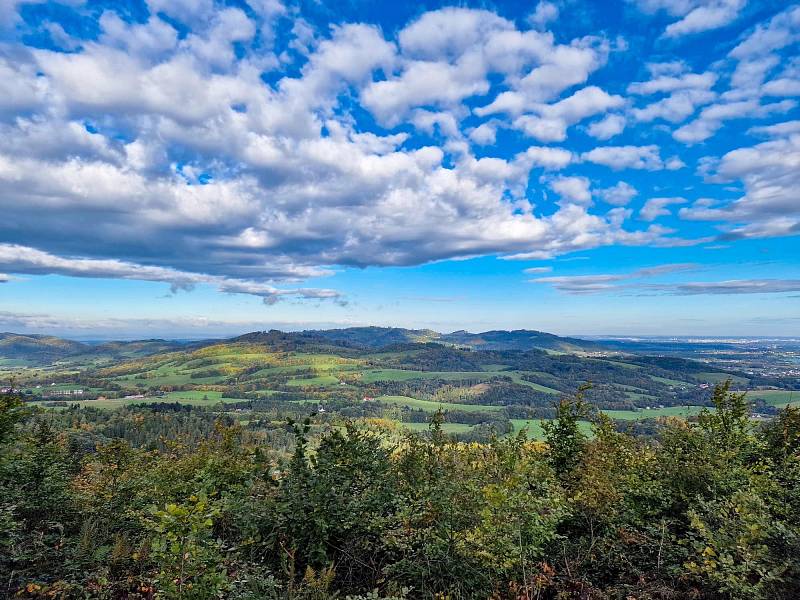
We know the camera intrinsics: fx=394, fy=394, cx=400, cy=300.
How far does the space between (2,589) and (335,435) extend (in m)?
6.62

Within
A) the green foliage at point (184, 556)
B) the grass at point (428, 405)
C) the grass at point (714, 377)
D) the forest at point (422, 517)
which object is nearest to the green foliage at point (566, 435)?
the forest at point (422, 517)

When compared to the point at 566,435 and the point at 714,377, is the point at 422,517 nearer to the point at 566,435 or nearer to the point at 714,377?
the point at 566,435

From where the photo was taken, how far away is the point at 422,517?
25.5ft

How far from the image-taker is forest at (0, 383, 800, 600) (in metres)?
6.00

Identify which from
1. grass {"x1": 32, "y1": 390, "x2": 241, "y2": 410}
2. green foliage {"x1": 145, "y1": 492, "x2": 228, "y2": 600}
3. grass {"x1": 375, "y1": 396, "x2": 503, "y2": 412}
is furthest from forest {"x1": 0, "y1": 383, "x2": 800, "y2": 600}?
grass {"x1": 32, "y1": 390, "x2": 241, "y2": 410}

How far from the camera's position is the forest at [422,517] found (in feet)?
19.7

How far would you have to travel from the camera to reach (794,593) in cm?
540

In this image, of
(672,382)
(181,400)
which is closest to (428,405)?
(181,400)

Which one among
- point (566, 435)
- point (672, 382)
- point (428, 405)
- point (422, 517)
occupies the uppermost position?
point (566, 435)

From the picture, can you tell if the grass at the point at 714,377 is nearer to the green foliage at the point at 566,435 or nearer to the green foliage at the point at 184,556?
the green foliage at the point at 566,435

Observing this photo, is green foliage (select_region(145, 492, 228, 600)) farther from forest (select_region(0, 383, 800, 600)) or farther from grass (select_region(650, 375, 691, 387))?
grass (select_region(650, 375, 691, 387))

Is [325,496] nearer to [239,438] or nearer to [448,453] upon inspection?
[448,453]

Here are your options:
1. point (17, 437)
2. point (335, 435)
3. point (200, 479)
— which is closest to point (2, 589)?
point (17, 437)

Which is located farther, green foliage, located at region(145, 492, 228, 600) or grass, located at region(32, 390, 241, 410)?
grass, located at region(32, 390, 241, 410)
